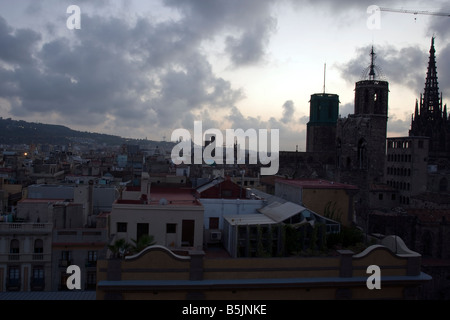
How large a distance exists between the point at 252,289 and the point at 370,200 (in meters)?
39.0

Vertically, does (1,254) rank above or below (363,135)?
below

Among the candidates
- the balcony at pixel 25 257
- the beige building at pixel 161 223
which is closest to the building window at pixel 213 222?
the beige building at pixel 161 223

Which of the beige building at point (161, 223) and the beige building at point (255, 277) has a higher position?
the beige building at point (161, 223)

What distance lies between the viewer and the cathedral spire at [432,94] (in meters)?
76.3

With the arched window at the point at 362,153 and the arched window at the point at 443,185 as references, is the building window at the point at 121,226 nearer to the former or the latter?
the arched window at the point at 362,153

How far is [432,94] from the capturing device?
77.8 metres

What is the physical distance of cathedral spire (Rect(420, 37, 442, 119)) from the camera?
3004 inches

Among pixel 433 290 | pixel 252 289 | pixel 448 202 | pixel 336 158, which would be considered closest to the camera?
pixel 252 289

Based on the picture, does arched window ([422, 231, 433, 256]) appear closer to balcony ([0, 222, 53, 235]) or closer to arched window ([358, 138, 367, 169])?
arched window ([358, 138, 367, 169])

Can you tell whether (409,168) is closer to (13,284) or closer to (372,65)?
(372,65)
